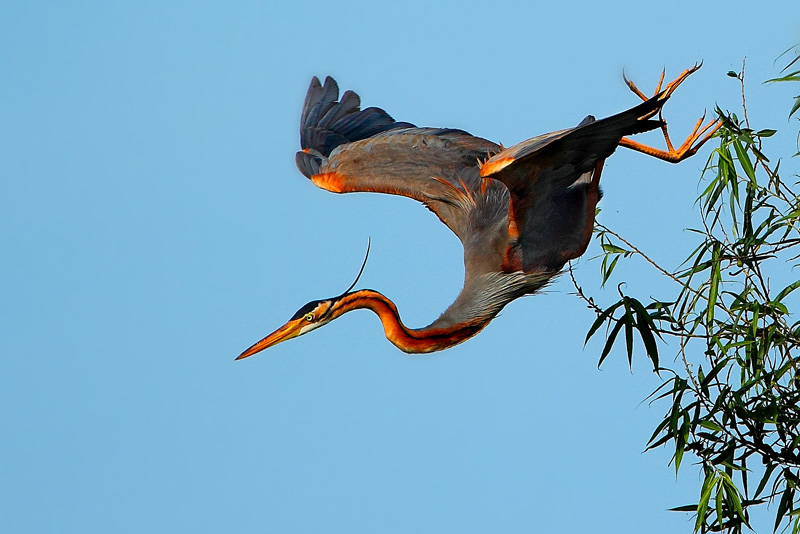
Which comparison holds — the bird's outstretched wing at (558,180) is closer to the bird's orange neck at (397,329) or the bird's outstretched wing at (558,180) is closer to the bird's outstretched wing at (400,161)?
the bird's outstretched wing at (400,161)

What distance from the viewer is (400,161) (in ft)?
23.4

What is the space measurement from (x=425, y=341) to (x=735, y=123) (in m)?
1.88

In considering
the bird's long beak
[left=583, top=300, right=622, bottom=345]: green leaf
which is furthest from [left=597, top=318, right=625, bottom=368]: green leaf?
the bird's long beak

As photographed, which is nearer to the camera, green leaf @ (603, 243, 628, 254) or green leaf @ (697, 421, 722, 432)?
green leaf @ (697, 421, 722, 432)

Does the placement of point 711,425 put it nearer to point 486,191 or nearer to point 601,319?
point 601,319

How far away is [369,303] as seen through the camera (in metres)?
5.74

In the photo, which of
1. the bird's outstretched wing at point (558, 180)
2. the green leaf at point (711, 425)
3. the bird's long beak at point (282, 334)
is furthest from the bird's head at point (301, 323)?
the green leaf at point (711, 425)

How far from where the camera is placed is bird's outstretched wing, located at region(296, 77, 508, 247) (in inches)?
262

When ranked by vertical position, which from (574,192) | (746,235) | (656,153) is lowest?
(746,235)

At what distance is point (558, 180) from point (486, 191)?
751mm

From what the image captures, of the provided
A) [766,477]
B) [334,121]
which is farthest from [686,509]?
[334,121]

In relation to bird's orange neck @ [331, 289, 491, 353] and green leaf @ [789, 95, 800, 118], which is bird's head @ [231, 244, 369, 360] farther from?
green leaf @ [789, 95, 800, 118]

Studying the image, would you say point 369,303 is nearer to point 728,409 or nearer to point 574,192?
point 574,192

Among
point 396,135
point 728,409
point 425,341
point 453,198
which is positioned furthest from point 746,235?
point 396,135
